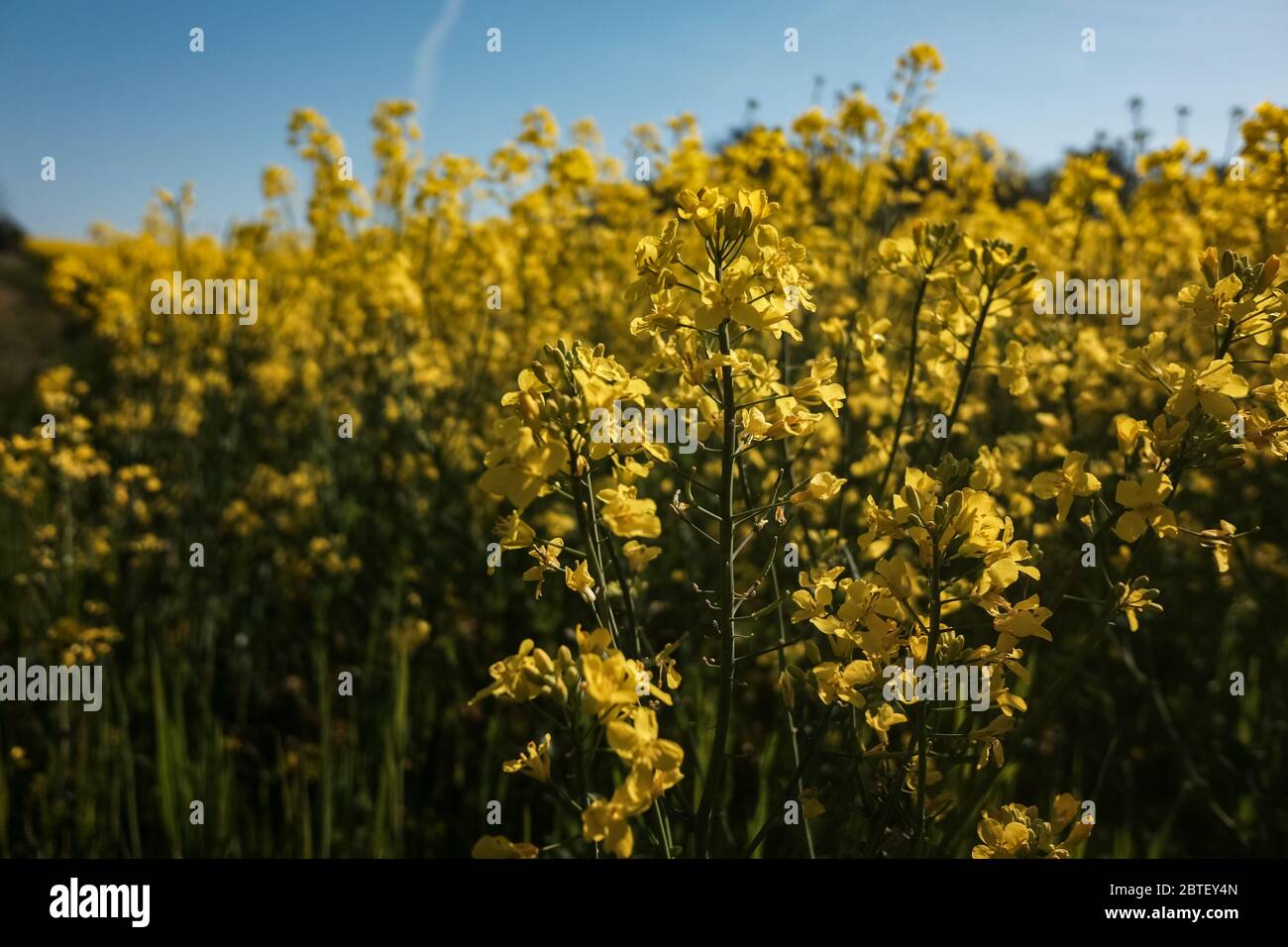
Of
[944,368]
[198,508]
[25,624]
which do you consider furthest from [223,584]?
[944,368]

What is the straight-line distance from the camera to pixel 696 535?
396 centimetres

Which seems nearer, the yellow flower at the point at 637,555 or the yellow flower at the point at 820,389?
the yellow flower at the point at 820,389

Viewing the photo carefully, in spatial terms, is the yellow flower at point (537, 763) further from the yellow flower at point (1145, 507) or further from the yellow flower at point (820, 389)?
the yellow flower at point (1145, 507)

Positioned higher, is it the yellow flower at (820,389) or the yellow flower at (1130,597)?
the yellow flower at (820,389)

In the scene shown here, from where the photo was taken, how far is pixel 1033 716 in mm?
1474

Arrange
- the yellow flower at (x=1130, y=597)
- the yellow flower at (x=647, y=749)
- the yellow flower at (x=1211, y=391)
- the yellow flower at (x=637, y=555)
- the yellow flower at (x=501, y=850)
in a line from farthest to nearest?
the yellow flower at (x=637, y=555)
the yellow flower at (x=1130, y=597)
the yellow flower at (x=1211, y=391)
the yellow flower at (x=501, y=850)
the yellow flower at (x=647, y=749)

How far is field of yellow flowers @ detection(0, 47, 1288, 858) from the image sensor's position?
4.25 feet

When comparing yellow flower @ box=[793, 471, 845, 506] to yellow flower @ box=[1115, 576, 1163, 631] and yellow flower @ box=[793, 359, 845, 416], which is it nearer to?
yellow flower @ box=[793, 359, 845, 416]

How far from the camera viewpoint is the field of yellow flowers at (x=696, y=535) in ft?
4.25

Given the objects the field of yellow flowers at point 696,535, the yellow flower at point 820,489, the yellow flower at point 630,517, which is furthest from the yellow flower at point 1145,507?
the yellow flower at point 630,517

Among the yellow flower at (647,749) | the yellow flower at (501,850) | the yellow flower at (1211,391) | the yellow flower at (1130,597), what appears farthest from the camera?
the yellow flower at (1130,597)

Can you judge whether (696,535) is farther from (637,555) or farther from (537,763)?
(537,763)
